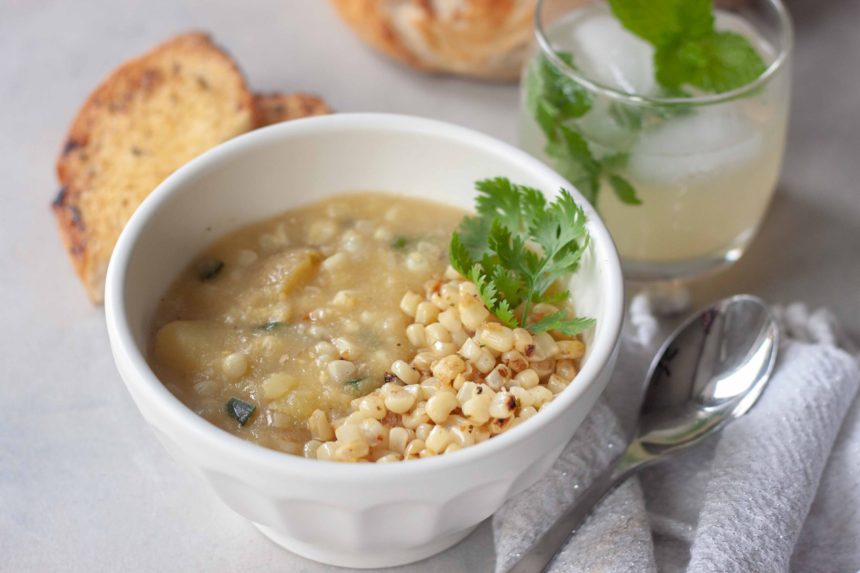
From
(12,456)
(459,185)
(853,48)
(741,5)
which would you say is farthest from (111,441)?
(853,48)

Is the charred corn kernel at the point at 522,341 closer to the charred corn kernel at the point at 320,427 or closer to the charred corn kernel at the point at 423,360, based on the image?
the charred corn kernel at the point at 423,360

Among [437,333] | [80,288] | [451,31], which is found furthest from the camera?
[451,31]

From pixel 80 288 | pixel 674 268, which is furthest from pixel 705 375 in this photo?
pixel 80 288

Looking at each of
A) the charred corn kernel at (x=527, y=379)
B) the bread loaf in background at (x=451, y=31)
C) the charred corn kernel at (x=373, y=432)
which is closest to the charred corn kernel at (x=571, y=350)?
the charred corn kernel at (x=527, y=379)

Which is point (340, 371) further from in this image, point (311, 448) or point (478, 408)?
point (478, 408)

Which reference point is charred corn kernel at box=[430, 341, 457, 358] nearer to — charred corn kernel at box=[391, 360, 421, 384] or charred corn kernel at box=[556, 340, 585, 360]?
charred corn kernel at box=[391, 360, 421, 384]

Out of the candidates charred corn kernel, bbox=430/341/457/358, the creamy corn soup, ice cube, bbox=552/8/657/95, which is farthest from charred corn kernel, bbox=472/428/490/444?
ice cube, bbox=552/8/657/95
